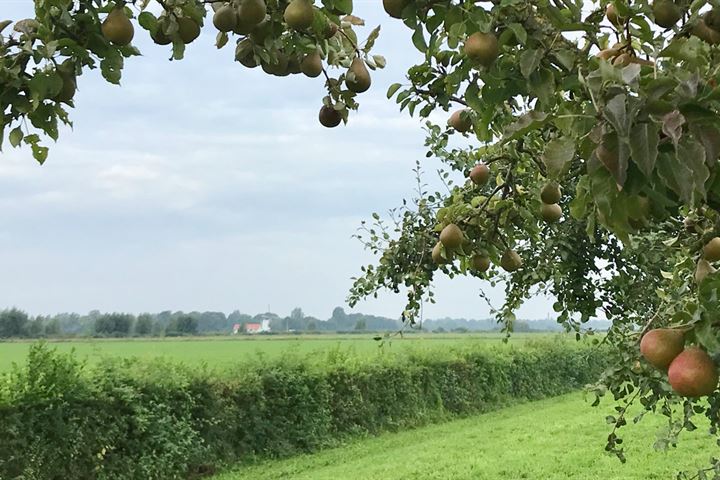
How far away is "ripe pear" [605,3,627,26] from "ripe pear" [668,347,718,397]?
2.64ft

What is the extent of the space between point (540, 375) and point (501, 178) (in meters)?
20.8

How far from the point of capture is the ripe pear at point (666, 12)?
1.73 meters

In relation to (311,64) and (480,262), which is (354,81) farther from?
(480,262)

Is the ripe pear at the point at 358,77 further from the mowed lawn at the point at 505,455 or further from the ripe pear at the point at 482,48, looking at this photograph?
the mowed lawn at the point at 505,455

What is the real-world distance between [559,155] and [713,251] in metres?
1.41

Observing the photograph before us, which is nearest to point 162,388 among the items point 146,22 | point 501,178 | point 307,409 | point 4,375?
point 4,375

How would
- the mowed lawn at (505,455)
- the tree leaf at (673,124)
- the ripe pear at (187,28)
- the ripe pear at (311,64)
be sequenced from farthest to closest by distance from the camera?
the mowed lawn at (505,455), the ripe pear at (311,64), the ripe pear at (187,28), the tree leaf at (673,124)

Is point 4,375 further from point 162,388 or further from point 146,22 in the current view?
point 146,22

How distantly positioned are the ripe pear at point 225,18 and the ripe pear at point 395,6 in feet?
1.59

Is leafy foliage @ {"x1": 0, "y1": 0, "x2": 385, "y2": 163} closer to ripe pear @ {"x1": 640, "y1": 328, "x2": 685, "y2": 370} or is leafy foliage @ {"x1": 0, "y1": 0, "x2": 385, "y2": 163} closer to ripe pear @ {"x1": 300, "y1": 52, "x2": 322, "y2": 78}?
ripe pear @ {"x1": 300, "y1": 52, "x2": 322, "y2": 78}

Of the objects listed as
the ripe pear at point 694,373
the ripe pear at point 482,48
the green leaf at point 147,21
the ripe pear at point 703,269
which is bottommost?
the ripe pear at point 694,373

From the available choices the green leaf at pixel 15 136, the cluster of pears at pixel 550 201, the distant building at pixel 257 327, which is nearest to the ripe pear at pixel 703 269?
the cluster of pears at pixel 550 201

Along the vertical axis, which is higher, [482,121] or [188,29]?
[188,29]

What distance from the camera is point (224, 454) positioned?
12.1 meters
